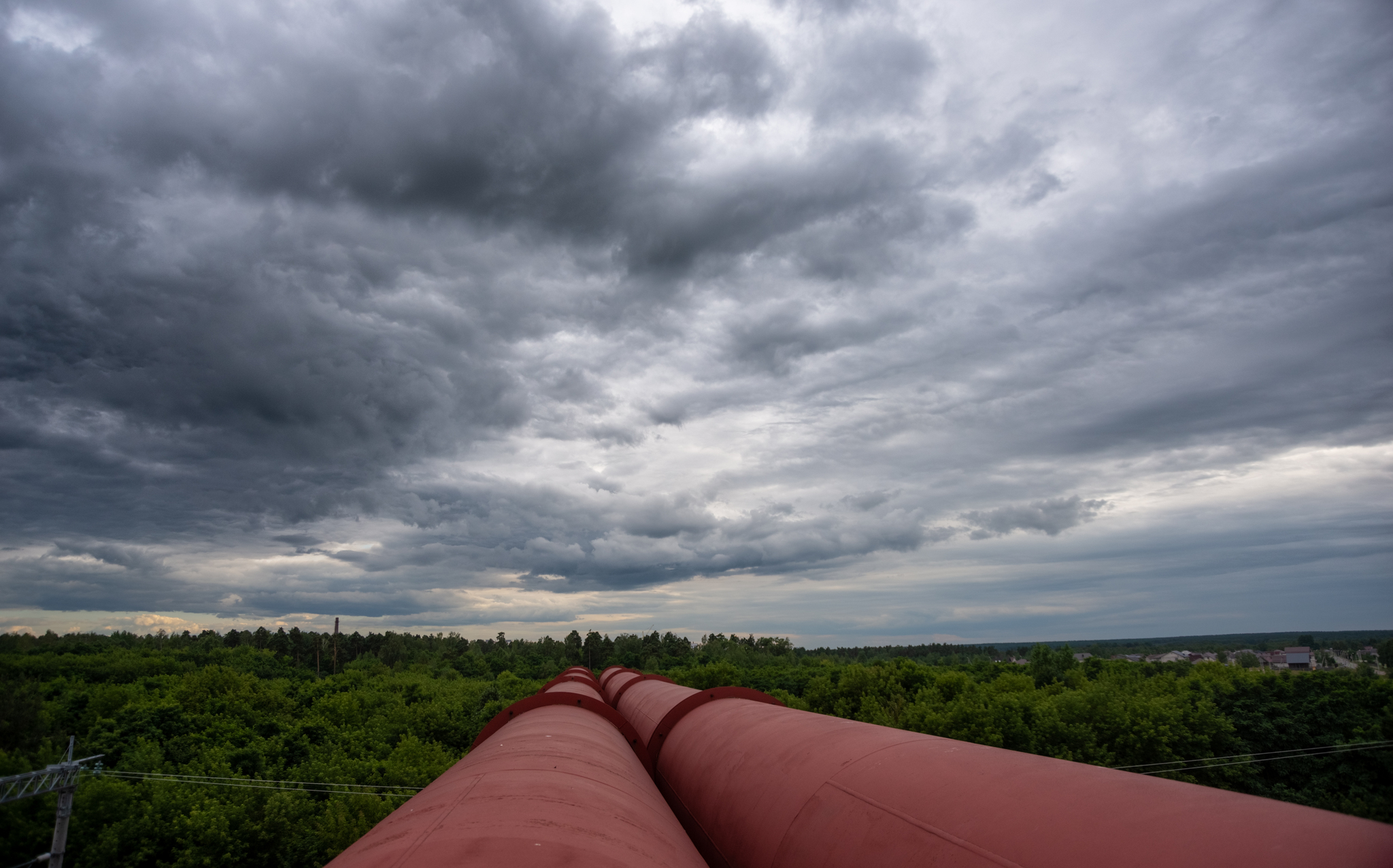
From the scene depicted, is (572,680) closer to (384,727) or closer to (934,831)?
(934,831)

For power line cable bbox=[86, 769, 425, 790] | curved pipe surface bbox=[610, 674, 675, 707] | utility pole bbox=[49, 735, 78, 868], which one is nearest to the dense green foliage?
power line cable bbox=[86, 769, 425, 790]

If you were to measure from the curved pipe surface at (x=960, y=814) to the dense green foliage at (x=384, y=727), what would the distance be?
15.4 inches

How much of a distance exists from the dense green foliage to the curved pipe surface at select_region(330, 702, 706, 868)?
11.0ft

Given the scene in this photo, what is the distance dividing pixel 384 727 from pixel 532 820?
117 ft

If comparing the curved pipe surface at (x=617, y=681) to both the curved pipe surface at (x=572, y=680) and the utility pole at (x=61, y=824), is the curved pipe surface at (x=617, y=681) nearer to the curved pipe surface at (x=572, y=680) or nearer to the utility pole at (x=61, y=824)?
the curved pipe surface at (x=572, y=680)

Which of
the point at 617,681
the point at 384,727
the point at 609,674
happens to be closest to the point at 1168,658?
the point at 609,674

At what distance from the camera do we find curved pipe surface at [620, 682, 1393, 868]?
255 cm

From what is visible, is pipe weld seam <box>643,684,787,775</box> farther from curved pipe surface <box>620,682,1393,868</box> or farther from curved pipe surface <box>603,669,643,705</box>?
curved pipe surface <box>603,669,643,705</box>

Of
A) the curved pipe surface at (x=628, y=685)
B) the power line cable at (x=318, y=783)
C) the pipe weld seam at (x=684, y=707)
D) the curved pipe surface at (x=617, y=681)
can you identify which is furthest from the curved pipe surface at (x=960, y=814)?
the power line cable at (x=318, y=783)

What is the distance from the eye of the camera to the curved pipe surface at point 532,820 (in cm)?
320

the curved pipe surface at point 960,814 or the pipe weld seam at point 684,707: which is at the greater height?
the curved pipe surface at point 960,814

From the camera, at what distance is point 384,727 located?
33.5 meters

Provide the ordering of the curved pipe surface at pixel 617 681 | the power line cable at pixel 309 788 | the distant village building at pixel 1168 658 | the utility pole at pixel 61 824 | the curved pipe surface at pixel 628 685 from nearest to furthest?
the curved pipe surface at pixel 628 685 < the utility pole at pixel 61 824 < the curved pipe surface at pixel 617 681 < the power line cable at pixel 309 788 < the distant village building at pixel 1168 658

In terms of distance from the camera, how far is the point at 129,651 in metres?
57.3
